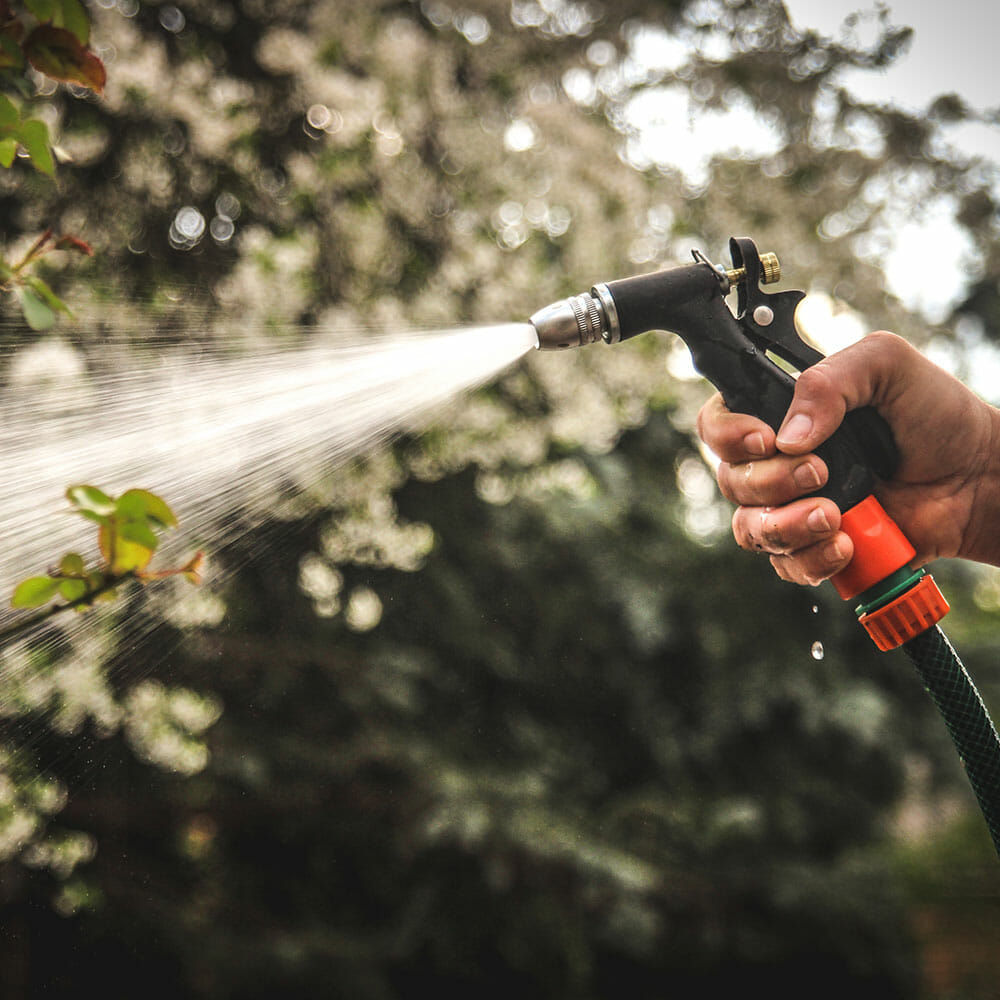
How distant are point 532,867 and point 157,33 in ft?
10.6

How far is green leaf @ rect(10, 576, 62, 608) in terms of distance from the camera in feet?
2.09

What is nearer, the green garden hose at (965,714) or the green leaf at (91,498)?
the green leaf at (91,498)

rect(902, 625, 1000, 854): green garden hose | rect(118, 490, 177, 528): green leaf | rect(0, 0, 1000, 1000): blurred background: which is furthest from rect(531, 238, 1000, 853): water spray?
rect(0, 0, 1000, 1000): blurred background

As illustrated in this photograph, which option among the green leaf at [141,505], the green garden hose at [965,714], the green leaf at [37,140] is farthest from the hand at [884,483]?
the green leaf at [37,140]

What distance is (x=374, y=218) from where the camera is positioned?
2867 mm

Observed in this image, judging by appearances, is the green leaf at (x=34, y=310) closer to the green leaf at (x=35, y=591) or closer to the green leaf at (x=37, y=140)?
the green leaf at (x=37, y=140)

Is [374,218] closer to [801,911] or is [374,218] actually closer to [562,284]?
[562,284]

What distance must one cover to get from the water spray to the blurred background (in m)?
1.77

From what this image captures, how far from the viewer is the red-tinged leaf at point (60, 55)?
27.0 inches

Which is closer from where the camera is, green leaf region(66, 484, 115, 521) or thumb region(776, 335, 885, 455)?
green leaf region(66, 484, 115, 521)

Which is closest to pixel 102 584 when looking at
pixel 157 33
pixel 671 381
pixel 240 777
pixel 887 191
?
pixel 240 777

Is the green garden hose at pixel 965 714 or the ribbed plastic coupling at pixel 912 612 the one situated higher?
the ribbed plastic coupling at pixel 912 612

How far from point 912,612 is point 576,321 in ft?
1.93

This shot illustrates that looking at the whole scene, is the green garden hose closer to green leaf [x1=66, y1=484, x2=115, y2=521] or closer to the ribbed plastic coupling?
the ribbed plastic coupling
